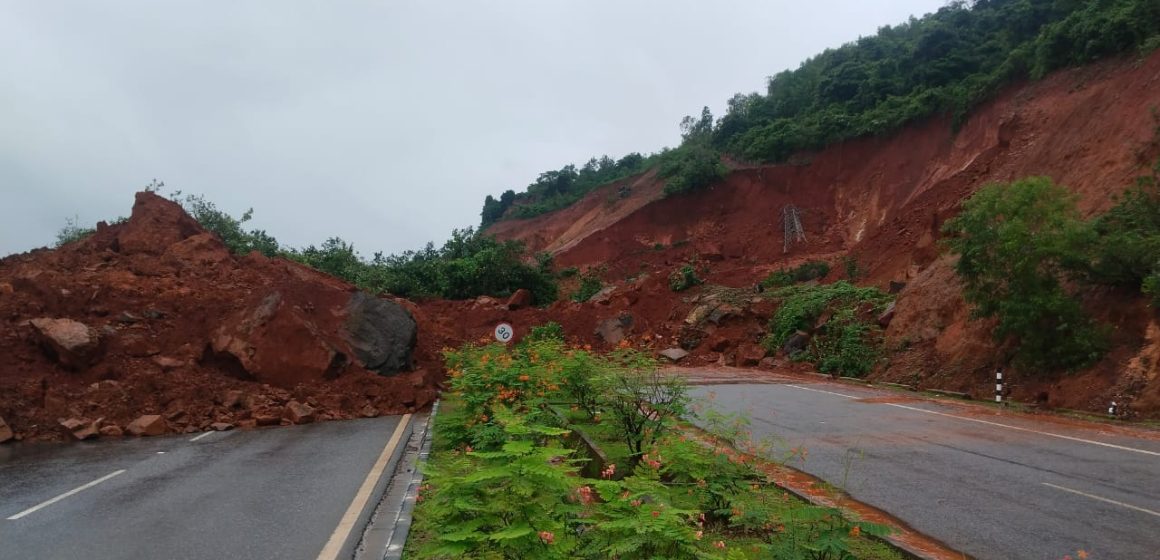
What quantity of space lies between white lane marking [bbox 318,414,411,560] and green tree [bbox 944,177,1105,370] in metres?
14.0

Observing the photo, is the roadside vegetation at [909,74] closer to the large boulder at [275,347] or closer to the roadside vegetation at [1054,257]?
the roadside vegetation at [1054,257]

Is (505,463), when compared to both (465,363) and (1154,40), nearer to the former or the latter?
(465,363)

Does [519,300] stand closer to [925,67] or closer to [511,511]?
[925,67]

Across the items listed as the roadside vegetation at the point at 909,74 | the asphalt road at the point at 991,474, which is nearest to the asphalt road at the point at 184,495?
the asphalt road at the point at 991,474

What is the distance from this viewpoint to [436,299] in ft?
136

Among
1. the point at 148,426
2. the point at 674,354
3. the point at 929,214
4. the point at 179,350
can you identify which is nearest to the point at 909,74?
the point at 929,214

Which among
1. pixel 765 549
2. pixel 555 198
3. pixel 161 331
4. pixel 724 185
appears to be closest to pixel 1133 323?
pixel 765 549

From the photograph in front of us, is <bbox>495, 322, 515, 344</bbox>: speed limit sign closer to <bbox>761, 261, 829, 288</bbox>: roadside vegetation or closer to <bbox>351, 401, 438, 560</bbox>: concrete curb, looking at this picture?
<bbox>351, 401, 438, 560</bbox>: concrete curb

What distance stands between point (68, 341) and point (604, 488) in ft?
46.4

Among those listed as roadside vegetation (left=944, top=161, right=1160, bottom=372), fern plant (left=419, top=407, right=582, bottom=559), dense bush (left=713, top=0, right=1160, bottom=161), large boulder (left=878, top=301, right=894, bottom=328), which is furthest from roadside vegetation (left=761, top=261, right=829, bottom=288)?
fern plant (left=419, top=407, right=582, bottom=559)

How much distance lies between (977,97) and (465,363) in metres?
36.0

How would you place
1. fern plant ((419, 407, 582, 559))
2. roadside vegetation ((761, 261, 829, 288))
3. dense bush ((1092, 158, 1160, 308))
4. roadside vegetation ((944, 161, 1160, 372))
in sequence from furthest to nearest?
roadside vegetation ((761, 261, 829, 288)) < roadside vegetation ((944, 161, 1160, 372)) < dense bush ((1092, 158, 1160, 308)) < fern plant ((419, 407, 582, 559))

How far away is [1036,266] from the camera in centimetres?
1662

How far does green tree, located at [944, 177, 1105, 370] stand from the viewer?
641 inches
